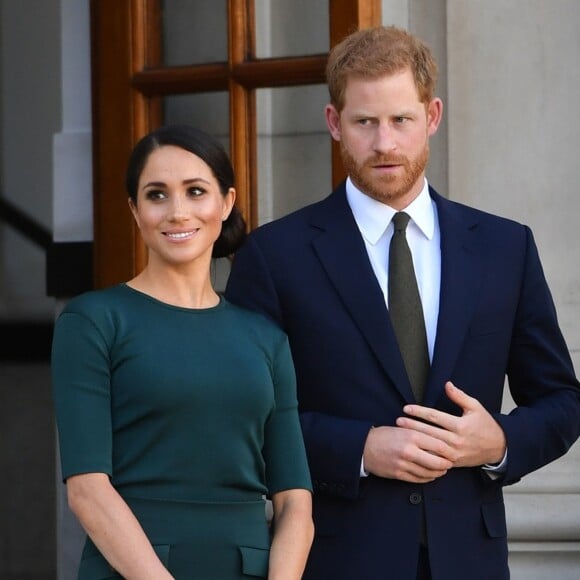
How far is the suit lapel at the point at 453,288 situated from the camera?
257cm

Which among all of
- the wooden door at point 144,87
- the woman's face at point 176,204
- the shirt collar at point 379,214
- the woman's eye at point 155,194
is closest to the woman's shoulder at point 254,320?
the woman's face at point 176,204

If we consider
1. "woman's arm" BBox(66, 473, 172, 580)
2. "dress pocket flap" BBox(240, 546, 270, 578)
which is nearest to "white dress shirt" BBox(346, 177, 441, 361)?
"dress pocket flap" BBox(240, 546, 270, 578)

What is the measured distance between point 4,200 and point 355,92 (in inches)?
177

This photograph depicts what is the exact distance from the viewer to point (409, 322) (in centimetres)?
260

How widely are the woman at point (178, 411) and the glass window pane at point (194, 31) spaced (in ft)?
4.67

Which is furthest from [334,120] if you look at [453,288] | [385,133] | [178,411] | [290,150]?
[290,150]

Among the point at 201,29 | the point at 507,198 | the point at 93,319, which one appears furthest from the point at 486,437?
the point at 201,29

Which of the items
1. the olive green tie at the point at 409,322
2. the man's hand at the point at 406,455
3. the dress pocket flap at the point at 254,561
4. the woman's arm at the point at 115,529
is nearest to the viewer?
the woman's arm at the point at 115,529

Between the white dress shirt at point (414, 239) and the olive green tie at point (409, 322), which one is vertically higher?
the white dress shirt at point (414, 239)

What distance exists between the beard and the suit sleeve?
→ 0.95ft

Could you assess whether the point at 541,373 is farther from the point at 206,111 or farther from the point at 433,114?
the point at 206,111

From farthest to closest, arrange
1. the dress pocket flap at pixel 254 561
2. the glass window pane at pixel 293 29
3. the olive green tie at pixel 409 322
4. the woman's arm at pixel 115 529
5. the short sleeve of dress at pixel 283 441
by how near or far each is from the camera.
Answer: the glass window pane at pixel 293 29 < the olive green tie at pixel 409 322 < the short sleeve of dress at pixel 283 441 < the dress pocket flap at pixel 254 561 < the woman's arm at pixel 115 529

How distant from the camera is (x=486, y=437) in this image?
8.35ft

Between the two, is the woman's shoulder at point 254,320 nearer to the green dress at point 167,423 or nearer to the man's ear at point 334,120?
the green dress at point 167,423
